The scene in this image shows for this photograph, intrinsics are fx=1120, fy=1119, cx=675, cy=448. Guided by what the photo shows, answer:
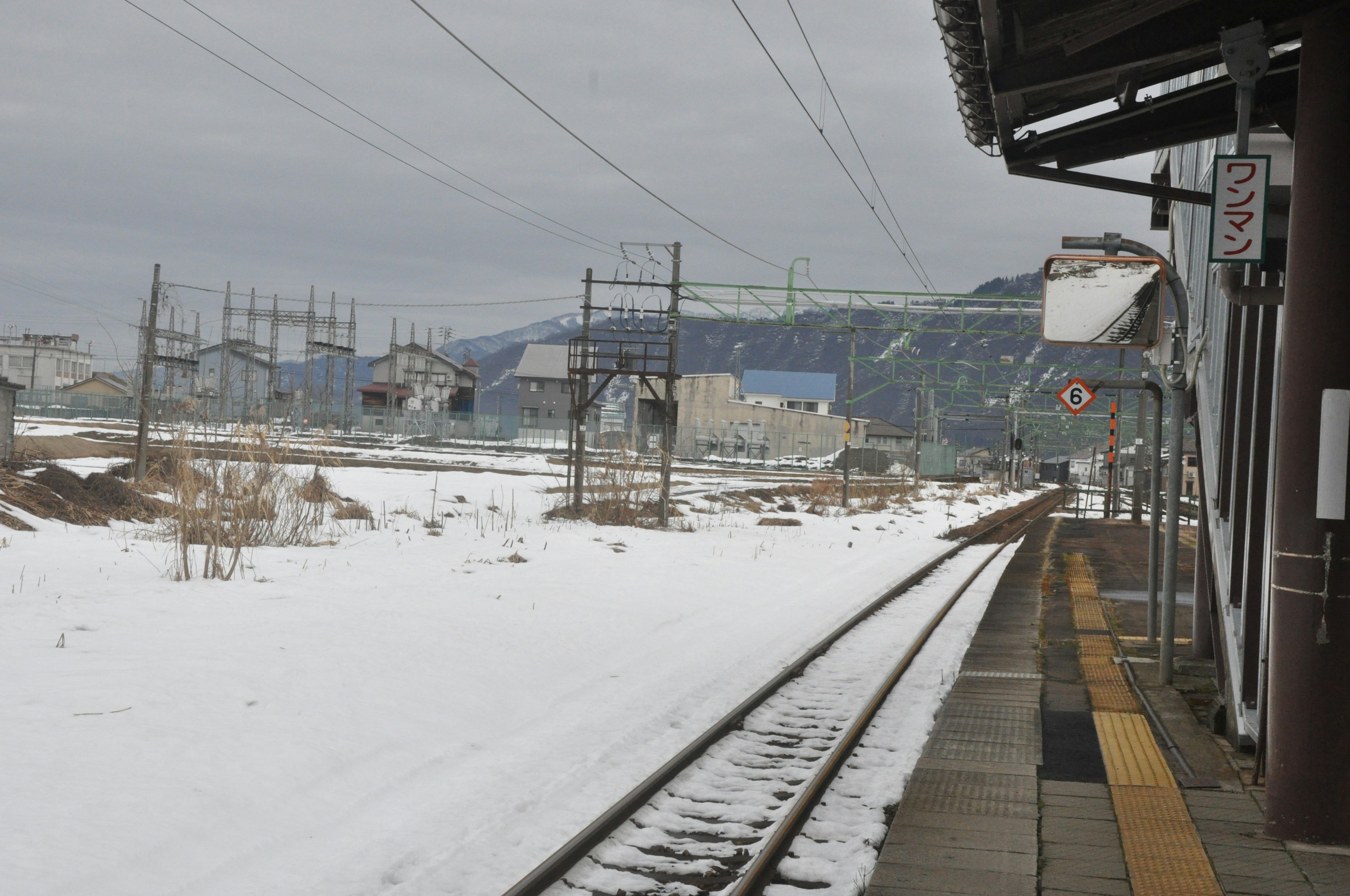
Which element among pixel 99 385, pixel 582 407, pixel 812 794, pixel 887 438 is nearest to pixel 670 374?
pixel 582 407

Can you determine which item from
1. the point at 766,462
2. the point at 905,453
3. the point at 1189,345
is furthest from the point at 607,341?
the point at 905,453

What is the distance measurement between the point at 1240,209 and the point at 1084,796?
3198 mm

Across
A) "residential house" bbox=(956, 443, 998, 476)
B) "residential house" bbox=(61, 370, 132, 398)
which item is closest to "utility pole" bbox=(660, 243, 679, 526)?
"residential house" bbox=(956, 443, 998, 476)

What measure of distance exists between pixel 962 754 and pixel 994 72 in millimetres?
4320

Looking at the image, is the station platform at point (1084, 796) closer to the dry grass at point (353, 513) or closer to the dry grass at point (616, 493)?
the dry grass at point (353, 513)

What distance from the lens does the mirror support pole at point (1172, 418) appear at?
27.8ft

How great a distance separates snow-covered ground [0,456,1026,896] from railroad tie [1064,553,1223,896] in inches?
102

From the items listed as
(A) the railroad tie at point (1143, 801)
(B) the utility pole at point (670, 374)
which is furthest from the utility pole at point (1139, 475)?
(A) the railroad tie at point (1143, 801)

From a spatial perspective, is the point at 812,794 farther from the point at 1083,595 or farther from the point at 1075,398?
the point at 1075,398

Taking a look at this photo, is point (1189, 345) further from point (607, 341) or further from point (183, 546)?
point (607, 341)

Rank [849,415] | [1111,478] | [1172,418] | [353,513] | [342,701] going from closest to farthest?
[342,701] < [1172,418] < [353,513] < [849,415] < [1111,478]

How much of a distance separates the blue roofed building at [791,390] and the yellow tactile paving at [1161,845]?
115510 mm

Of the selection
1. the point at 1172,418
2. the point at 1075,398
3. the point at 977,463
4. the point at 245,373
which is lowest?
the point at 977,463

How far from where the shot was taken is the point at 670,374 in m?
23.0
